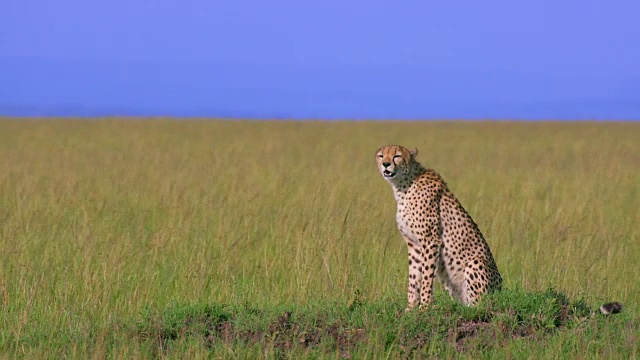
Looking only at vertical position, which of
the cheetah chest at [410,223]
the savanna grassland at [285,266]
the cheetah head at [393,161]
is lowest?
the savanna grassland at [285,266]

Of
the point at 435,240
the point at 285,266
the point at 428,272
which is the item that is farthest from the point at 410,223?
the point at 285,266

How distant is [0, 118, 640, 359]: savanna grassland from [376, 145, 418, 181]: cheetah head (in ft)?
2.58

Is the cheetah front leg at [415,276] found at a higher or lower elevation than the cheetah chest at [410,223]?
lower

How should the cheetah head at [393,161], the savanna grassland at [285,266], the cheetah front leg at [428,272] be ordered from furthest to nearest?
the cheetah head at [393,161] → the cheetah front leg at [428,272] → the savanna grassland at [285,266]

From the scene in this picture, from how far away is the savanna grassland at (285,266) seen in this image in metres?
5.07

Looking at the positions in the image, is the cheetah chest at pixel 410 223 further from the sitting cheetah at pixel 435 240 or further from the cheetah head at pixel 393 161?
the cheetah head at pixel 393 161

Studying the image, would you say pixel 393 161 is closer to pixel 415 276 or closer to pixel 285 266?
pixel 415 276

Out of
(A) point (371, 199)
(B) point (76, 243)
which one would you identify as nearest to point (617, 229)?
(A) point (371, 199)

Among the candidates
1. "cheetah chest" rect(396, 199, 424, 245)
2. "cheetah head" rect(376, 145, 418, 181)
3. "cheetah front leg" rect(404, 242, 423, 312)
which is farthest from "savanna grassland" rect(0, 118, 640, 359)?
"cheetah head" rect(376, 145, 418, 181)

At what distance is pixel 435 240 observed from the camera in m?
5.67

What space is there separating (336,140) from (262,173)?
42.9 ft

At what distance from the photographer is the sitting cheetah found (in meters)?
Answer: 5.65

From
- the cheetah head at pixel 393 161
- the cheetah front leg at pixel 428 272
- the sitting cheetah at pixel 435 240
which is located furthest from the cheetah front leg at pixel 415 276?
the cheetah head at pixel 393 161

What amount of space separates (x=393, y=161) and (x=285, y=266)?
2.03 metres
